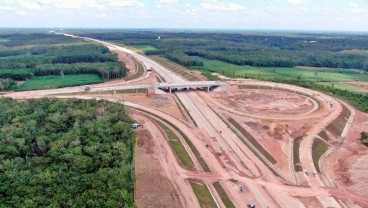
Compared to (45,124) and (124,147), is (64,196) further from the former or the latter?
(45,124)

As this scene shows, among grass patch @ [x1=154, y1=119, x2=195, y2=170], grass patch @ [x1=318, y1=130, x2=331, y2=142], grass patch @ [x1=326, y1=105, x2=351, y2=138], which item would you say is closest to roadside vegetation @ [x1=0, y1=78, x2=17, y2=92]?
grass patch @ [x1=154, y1=119, x2=195, y2=170]

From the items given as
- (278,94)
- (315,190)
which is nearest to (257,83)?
(278,94)

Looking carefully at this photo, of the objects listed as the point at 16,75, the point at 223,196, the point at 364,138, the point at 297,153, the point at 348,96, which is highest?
the point at 16,75

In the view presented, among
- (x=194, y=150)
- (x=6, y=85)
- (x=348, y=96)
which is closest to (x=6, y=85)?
(x=6, y=85)

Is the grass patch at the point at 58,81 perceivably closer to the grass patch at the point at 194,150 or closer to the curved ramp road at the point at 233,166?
the curved ramp road at the point at 233,166

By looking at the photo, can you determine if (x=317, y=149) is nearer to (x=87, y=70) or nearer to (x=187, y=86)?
(x=187, y=86)

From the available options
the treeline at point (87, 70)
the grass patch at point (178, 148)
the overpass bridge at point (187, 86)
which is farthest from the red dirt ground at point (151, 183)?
the treeline at point (87, 70)
